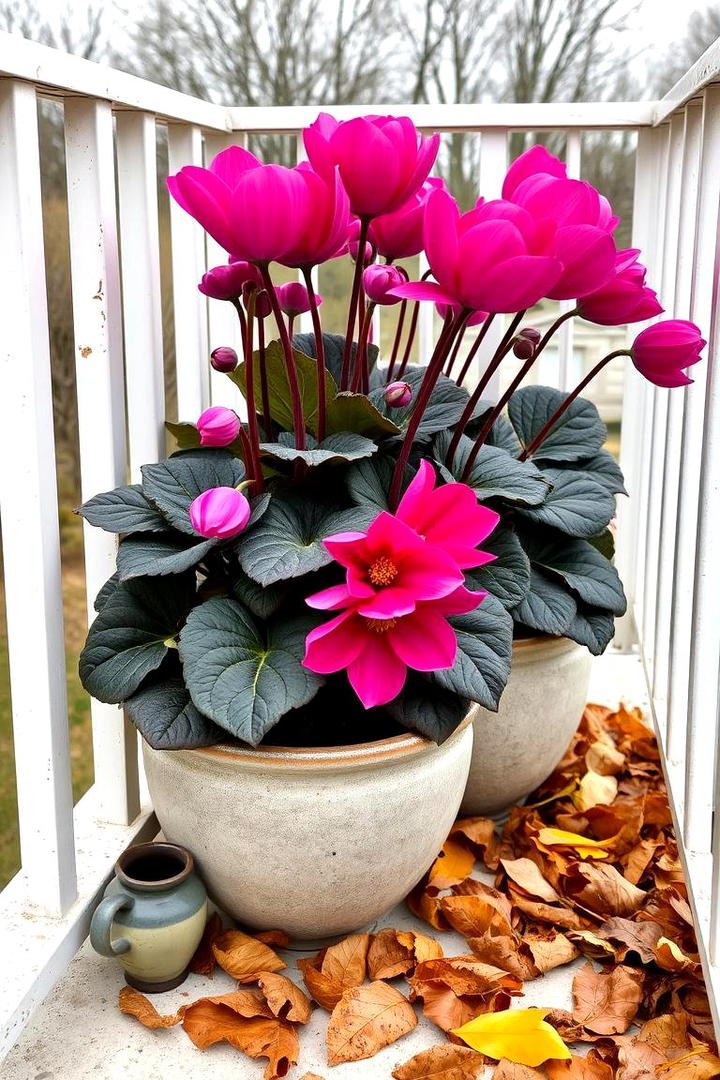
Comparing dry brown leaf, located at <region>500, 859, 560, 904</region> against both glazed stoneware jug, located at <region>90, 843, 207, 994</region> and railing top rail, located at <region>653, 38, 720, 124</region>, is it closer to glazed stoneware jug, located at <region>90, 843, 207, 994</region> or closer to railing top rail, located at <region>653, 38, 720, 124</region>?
glazed stoneware jug, located at <region>90, 843, 207, 994</region>

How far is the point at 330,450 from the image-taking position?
1.10 metres

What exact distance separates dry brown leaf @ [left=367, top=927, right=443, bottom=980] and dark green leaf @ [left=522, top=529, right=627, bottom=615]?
42 cm

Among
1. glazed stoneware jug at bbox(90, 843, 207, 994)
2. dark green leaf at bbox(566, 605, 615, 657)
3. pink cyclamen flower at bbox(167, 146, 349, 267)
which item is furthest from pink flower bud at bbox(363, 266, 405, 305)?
glazed stoneware jug at bbox(90, 843, 207, 994)

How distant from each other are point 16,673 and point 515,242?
61cm

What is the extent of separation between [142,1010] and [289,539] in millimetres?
482

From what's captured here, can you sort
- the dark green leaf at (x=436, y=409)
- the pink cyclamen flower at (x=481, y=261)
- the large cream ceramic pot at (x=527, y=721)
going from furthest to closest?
the large cream ceramic pot at (x=527, y=721) < the dark green leaf at (x=436, y=409) < the pink cyclamen flower at (x=481, y=261)

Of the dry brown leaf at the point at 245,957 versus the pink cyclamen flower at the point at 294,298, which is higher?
the pink cyclamen flower at the point at 294,298

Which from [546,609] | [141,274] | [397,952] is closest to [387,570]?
[546,609]

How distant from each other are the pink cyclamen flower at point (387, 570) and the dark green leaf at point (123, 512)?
9.7 inches

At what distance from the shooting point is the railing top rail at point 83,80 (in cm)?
91

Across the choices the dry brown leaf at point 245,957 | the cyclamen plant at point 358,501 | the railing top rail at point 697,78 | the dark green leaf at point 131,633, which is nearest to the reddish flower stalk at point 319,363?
the cyclamen plant at point 358,501

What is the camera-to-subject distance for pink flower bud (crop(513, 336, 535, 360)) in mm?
1171

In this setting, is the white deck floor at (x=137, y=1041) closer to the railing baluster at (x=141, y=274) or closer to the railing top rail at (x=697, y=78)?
the railing baluster at (x=141, y=274)

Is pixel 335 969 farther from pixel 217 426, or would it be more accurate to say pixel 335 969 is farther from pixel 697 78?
pixel 697 78
